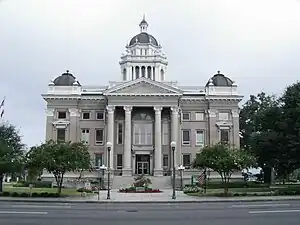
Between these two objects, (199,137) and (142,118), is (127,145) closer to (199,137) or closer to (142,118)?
(142,118)

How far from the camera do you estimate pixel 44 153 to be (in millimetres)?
36438

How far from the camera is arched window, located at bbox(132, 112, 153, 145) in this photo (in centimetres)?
6450

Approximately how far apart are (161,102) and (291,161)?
27.7 meters

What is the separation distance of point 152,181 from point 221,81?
73.0 ft

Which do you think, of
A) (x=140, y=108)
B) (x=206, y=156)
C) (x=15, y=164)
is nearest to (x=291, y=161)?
(x=206, y=156)

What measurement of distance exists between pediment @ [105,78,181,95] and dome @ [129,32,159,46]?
58.5 ft

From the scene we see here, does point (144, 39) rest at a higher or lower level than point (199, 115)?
higher

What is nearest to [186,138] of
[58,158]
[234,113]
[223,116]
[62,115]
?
[223,116]

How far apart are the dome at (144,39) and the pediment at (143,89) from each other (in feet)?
58.5

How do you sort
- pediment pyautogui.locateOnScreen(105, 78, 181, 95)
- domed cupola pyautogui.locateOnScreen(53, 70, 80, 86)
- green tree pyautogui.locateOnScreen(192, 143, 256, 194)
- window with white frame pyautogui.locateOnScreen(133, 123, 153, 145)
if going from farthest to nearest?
domed cupola pyautogui.locateOnScreen(53, 70, 80, 86)
window with white frame pyautogui.locateOnScreen(133, 123, 153, 145)
pediment pyautogui.locateOnScreen(105, 78, 181, 95)
green tree pyautogui.locateOnScreen(192, 143, 256, 194)

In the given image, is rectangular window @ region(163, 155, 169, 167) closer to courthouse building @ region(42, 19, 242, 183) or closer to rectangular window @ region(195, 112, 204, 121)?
courthouse building @ region(42, 19, 242, 183)

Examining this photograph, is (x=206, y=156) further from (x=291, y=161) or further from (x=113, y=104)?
(x=113, y=104)

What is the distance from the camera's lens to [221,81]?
226 ft

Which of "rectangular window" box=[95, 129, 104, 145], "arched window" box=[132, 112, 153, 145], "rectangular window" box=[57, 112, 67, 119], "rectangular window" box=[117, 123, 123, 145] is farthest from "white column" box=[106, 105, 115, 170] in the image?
→ "rectangular window" box=[57, 112, 67, 119]
